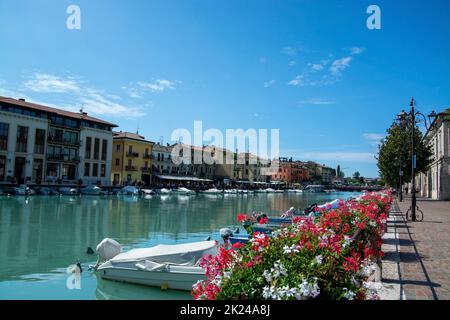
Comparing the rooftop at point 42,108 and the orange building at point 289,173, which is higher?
the rooftop at point 42,108

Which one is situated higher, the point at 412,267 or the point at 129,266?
the point at 412,267

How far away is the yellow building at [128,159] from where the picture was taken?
74.5 meters

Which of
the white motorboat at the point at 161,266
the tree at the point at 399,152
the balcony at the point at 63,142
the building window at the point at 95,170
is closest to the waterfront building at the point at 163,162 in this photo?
the building window at the point at 95,170

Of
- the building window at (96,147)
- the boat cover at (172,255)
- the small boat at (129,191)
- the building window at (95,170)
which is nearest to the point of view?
the boat cover at (172,255)

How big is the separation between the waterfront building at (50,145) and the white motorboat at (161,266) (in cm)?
4621

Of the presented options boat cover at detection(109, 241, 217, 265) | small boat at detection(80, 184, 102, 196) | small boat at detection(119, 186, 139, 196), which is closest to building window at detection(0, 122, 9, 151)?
small boat at detection(80, 184, 102, 196)

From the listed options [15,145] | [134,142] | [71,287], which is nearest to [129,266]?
[71,287]

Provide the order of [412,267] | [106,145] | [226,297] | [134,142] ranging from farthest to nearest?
[134,142] → [106,145] → [412,267] → [226,297]

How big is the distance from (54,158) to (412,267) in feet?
192

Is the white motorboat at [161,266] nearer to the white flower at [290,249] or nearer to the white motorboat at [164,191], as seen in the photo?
the white flower at [290,249]
